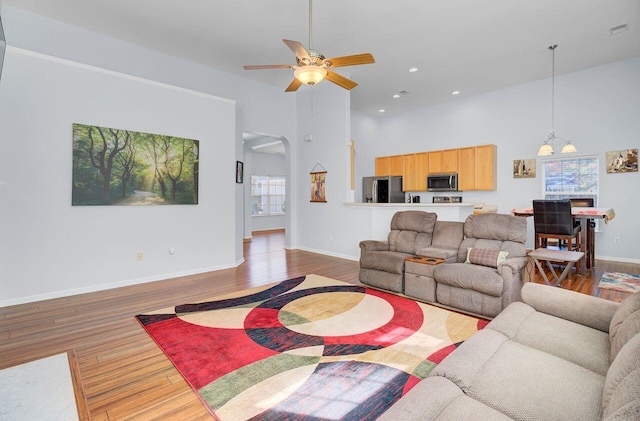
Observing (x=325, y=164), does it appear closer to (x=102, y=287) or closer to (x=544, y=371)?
(x=102, y=287)

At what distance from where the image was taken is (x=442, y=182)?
759 cm

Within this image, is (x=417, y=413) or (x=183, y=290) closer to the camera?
(x=417, y=413)

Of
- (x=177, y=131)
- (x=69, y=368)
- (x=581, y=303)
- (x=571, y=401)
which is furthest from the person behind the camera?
(x=177, y=131)

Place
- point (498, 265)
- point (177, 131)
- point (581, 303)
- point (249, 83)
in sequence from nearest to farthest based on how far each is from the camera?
point (581, 303), point (498, 265), point (177, 131), point (249, 83)

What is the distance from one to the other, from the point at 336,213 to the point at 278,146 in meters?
4.49

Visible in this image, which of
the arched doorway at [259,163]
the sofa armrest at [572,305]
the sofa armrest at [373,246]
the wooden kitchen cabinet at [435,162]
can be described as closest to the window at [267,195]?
the arched doorway at [259,163]

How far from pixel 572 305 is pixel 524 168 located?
18.5ft

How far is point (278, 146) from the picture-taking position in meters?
10.0

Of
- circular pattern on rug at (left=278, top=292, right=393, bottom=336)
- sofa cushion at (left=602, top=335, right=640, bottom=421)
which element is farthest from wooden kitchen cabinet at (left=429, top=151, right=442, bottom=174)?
sofa cushion at (left=602, top=335, right=640, bottom=421)

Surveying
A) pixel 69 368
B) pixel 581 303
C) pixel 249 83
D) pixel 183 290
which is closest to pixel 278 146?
pixel 249 83

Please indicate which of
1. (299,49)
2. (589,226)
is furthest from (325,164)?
(589,226)

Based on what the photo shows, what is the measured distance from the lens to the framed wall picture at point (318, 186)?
675 centimetres

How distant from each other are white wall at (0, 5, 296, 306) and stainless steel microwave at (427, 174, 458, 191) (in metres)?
4.88

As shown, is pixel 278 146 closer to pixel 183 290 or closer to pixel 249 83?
pixel 249 83
